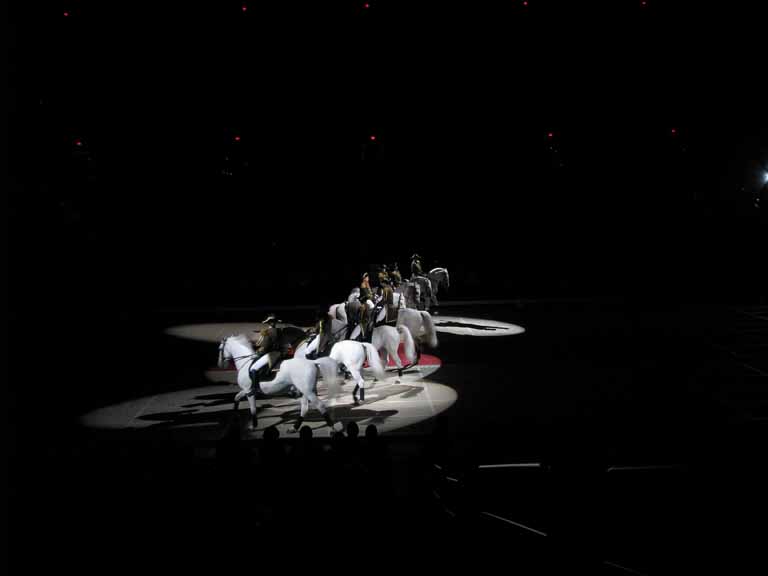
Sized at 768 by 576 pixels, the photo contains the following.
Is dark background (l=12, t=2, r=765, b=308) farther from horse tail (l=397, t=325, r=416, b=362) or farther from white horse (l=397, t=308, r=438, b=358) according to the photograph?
horse tail (l=397, t=325, r=416, b=362)

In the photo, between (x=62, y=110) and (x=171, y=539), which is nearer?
(x=171, y=539)

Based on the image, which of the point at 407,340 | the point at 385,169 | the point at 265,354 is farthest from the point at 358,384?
the point at 385,169

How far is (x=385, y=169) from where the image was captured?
23.2 m

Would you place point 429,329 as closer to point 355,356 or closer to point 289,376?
point 355,356

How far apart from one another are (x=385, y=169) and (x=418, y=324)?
1197 centimetres

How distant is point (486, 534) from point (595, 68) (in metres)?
18.2

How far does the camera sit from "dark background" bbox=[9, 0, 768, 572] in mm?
17625

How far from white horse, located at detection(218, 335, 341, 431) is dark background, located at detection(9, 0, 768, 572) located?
3948mm

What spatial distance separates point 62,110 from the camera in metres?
18.5

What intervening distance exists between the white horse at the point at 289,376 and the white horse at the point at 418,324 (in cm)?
315

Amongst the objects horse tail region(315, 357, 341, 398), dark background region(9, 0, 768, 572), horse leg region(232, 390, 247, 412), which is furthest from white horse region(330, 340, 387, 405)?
dark background region(9, 0, 768, 572)

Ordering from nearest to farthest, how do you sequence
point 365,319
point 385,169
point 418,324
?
point 365,319 < point 418,324 < point 385,169

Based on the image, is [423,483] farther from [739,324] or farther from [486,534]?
[739,324]

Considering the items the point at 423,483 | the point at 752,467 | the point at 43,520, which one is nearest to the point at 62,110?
the point at 43,520
